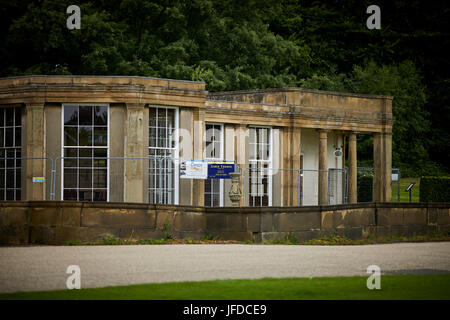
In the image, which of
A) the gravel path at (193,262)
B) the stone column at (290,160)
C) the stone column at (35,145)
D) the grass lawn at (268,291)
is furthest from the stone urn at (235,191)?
the grass lawn at (268,291)

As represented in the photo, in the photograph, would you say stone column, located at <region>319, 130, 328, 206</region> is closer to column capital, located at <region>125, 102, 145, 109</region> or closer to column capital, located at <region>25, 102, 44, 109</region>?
column capital, located at <region>125, 102, 145, 109</region>

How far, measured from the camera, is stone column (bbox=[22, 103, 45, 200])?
1125 inches

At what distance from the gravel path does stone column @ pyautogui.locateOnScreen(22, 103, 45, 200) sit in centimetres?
948

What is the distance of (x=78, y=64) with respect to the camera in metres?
50.9

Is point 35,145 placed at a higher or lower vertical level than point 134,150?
higher

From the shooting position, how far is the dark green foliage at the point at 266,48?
156 feet

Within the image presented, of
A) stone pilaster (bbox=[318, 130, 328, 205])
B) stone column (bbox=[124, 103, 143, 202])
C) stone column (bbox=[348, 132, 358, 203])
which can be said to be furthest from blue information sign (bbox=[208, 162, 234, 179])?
stone column (bbox=[348, 132, 358, 203])

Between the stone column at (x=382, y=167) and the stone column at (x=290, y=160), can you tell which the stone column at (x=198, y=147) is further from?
the stone column at (x=382, y=167)

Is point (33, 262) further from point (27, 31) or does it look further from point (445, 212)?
point (27, 31)

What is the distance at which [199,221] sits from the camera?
22516 mm

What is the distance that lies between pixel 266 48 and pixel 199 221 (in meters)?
30.8

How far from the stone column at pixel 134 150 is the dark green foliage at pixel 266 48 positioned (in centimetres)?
1828

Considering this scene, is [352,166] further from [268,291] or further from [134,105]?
[268,291]

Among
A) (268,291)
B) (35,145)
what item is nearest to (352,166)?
(35,145)
